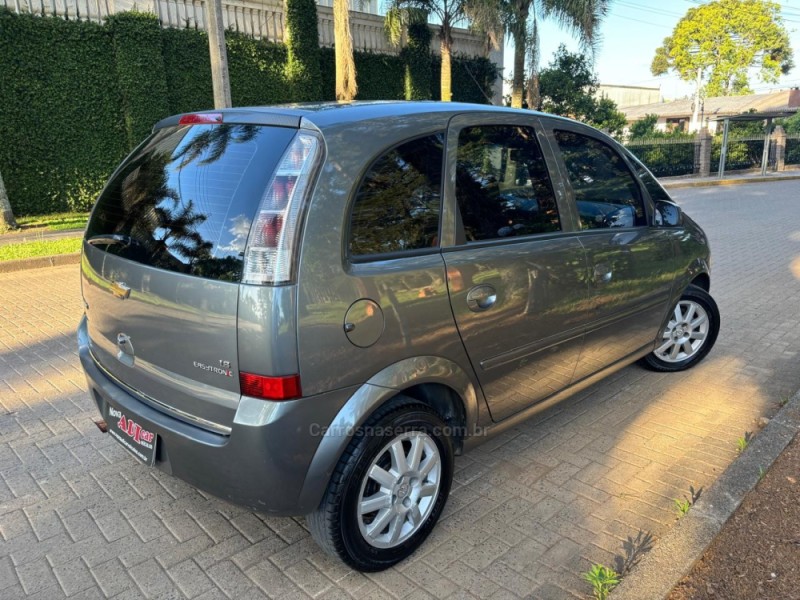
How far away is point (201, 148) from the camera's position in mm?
2371

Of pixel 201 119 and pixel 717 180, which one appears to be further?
pixel 717 180

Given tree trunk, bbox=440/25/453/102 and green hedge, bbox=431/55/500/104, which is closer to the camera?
tree trunk, bbox=440/25/453/102

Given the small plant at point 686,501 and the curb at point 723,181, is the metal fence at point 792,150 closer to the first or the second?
the curb at point 723,181

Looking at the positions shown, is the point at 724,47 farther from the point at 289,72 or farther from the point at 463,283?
the point at 463,283

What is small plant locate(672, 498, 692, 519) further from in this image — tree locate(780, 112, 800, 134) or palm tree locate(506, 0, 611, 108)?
tree locate(780, 112, 800, 134)

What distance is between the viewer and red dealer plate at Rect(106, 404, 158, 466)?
7.68ft

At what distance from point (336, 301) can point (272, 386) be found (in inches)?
14.2

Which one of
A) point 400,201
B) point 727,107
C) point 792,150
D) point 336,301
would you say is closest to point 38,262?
point 400,201

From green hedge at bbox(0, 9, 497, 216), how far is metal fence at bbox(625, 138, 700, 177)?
17586 millimetres

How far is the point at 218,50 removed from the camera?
10.3m

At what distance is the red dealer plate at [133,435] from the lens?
2.34 meters

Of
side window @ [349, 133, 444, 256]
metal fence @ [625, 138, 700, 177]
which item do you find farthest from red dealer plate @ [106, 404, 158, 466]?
metal fence @ [625, 138, 700, 177]

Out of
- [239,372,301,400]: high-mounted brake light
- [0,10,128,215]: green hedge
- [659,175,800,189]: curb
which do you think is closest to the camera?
[239,372,301,400]: high-mounted brake light

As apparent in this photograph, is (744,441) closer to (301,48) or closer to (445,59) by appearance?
(301,48)
